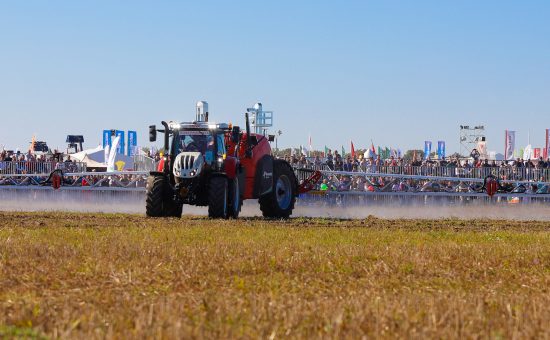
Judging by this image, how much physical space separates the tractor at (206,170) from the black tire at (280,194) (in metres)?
0.77

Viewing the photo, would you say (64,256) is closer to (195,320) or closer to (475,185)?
(195,320)

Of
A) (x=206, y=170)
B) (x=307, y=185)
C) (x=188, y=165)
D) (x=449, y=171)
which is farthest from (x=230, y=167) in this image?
(x=449, y=171)

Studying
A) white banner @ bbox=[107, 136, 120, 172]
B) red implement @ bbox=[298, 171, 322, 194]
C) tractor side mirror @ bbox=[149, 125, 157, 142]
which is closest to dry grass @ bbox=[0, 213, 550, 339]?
tractor side mirror @ bbox=[149, 125, 157, 142]

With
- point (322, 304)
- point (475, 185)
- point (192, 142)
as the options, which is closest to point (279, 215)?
point (192, 142)

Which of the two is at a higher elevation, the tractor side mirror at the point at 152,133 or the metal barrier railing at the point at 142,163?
the tractor side mirror at the point at 152,133

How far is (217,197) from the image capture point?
69.5ft

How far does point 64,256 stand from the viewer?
35.1ft

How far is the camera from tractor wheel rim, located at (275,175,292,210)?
2498 cm

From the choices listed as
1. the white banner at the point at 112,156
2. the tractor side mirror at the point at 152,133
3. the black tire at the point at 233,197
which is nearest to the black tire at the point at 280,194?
the black tire at the point at 233,197

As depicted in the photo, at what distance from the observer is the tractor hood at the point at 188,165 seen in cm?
2141

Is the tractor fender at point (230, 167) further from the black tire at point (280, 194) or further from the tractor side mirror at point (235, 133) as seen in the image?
the black tire at point (280, 194)

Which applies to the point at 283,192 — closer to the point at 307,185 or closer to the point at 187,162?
the point at 307,185

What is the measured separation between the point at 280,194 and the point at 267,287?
1679 centimetres

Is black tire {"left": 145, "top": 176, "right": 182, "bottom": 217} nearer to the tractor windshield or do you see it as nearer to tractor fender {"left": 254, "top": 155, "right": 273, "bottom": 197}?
the tractor windshield
